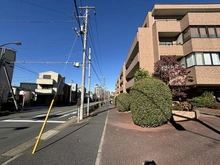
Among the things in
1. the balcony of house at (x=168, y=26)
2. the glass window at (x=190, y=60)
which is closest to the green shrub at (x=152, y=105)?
the glass window at (x=190, y=60)

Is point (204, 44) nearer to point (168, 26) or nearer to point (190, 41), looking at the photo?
point (190, 41)

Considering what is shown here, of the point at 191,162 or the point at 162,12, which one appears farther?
the point at 162,12

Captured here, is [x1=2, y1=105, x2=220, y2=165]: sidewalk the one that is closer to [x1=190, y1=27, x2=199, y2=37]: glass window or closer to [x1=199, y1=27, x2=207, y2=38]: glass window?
[x1=190, y1=27, x2=199, y2=37]: glass window

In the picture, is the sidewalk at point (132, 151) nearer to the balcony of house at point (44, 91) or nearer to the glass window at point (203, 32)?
A: the glass window at point (203, 32)

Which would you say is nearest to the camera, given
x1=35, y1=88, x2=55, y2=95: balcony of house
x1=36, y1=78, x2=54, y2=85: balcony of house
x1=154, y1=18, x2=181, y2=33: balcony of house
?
x1=154, y1=18, x2=181, y2=33: balcony of house

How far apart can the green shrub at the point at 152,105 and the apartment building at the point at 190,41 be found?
28.2 ft

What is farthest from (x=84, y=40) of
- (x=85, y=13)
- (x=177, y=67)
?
(x=177, y=67)

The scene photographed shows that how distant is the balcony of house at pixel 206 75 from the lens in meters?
13.9

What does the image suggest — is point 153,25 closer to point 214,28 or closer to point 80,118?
point 214,28

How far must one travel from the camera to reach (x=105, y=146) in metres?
5.13

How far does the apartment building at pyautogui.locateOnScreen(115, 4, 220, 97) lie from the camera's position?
1434cm

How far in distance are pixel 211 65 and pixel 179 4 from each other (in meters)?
10.3

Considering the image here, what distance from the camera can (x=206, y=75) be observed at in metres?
14.1

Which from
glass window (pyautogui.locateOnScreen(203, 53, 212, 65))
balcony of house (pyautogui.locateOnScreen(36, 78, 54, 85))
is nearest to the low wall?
glass window (pyautogui.locateOnScreen(203, 53, 212, 65))
